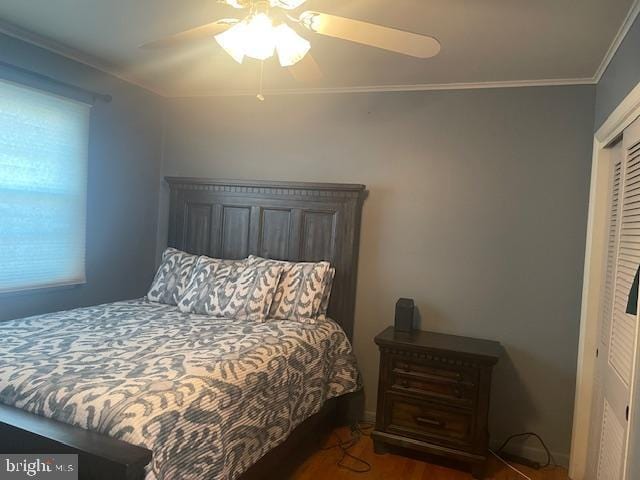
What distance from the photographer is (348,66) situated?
2.84 meters

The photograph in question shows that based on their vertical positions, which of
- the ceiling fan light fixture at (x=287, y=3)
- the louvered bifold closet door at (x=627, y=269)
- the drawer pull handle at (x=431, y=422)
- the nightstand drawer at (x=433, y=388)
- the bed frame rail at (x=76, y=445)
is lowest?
the drawer pull handle at (x=431, y=422)

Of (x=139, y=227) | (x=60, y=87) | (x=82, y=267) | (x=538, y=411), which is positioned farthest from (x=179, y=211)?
(x=538, y=411)

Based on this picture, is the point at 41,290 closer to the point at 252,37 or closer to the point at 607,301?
the point at 252,37

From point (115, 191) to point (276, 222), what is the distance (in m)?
1.20

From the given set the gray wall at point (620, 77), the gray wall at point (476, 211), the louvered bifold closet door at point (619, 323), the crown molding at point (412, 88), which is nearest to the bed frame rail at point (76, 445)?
the louvered bifold closet door at point (619, 323)

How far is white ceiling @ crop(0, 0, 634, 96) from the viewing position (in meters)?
2.03

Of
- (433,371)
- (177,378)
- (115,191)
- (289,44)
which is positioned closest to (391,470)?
(433,371)

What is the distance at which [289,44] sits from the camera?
1724mm

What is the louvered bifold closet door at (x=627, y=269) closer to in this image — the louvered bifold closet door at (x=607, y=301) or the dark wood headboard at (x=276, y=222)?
the louvered bifold closet door at (x=607, y=301)

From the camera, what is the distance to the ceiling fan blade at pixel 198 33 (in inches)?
67.4

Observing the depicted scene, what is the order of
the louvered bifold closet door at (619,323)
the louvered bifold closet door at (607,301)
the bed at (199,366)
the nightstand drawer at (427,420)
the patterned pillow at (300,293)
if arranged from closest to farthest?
the bed at (199,366)
the louvered bifold closet door at (619,323)
the louvered bifold closet door at (607,301)
the nightstand drawer at (427,420)
the patterned pillow at (300,293)

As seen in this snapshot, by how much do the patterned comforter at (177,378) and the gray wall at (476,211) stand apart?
743mm

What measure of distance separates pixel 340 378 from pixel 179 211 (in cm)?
177
